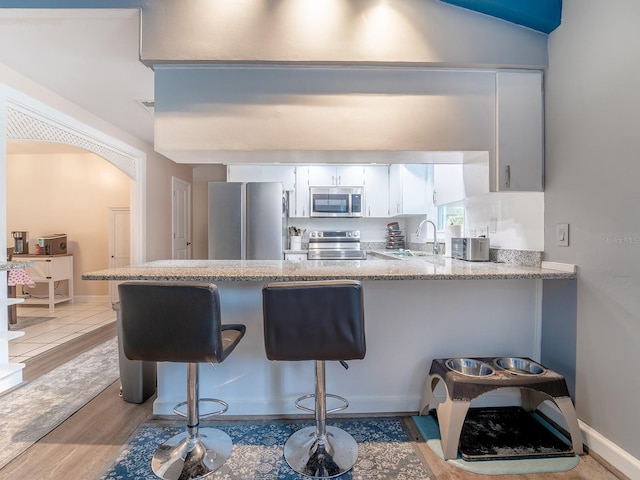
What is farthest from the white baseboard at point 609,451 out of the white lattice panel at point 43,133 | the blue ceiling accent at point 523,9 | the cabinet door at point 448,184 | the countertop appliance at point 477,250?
the white lattice panel at point 43,133

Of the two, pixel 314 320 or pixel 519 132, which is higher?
pixel 519 132

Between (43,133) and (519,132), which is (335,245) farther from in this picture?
(43,133)

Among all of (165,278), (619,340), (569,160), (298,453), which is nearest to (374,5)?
(569,160)

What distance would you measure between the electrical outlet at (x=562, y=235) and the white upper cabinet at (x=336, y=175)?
2668 mm

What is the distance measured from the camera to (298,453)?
5.13 ft

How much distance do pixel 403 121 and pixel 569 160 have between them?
0.98 meters

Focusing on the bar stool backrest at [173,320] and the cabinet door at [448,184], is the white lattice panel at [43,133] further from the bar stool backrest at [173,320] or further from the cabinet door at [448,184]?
the cabinet door at [448,184]

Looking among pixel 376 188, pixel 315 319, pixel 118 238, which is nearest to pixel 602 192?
pixel 315 319

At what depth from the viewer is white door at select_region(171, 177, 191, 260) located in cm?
510

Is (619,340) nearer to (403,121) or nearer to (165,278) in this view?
(403,121)

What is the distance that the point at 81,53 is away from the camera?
2.16m

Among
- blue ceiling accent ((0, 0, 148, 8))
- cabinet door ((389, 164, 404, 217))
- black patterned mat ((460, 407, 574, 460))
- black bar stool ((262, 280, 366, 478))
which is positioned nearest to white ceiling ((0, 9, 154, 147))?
blue ceiling accent ((0, 0, 148, 8))

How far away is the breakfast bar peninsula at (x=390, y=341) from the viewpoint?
6.38 ft

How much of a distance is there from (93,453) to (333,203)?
3.37 metres
